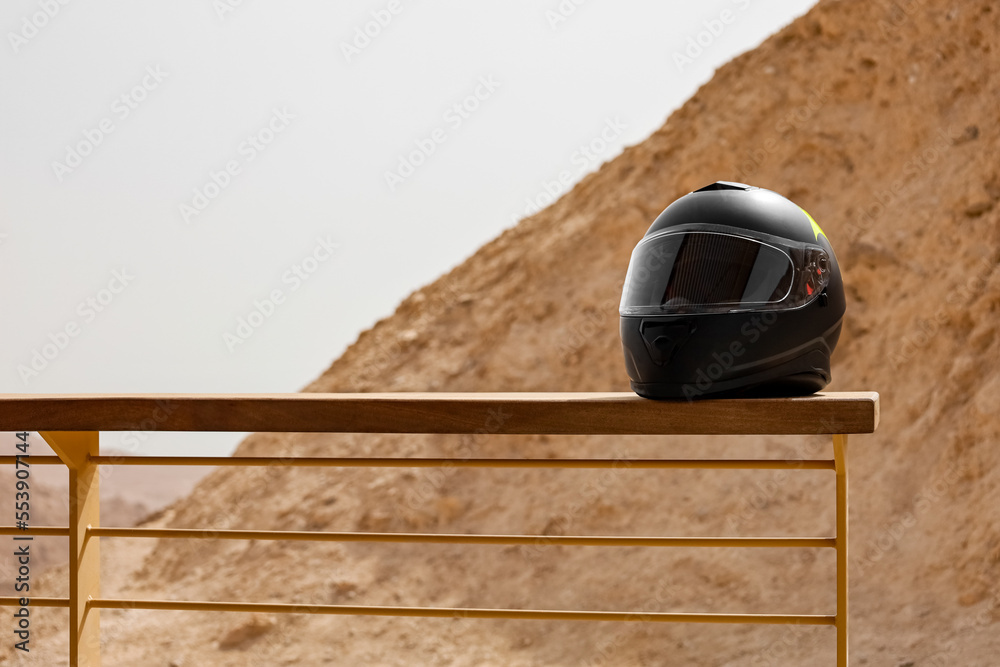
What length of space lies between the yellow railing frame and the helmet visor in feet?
0.84

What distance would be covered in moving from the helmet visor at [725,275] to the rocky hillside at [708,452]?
3999 millimetres

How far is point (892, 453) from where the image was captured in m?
6.98

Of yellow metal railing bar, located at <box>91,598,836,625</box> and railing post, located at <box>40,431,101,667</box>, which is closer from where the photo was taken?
yellow metal railing bar, located at <box>91,598,836,625</box>

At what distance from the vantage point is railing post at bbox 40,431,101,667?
8.74 feet

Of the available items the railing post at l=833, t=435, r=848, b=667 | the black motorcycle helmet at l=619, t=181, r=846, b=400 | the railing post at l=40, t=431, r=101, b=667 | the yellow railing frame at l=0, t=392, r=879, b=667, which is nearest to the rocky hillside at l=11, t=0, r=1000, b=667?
the railing post at l=833, t=435, r=848, b=667

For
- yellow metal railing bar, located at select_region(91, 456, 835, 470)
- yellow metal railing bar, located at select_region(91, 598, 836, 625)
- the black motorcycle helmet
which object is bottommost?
yellow metal railing bar, located at select_region(91, 598, 836, 625)

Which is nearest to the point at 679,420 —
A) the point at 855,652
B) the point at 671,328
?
the point at 671,328

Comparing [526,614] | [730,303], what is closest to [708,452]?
[526,614]

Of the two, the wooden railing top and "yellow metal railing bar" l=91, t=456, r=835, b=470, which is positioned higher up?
the wooden railing top

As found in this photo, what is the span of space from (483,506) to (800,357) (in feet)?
19.5

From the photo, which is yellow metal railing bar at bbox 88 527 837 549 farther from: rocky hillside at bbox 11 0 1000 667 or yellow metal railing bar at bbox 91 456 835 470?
rocky hillside at bbox 11 0 1000 667

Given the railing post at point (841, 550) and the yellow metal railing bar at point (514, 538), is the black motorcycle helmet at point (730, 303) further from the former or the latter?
the yellow metal railing bar at point (514, 538)

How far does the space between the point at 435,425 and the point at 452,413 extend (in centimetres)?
6

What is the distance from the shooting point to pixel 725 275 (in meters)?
2.30
